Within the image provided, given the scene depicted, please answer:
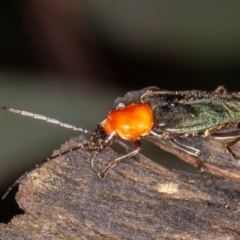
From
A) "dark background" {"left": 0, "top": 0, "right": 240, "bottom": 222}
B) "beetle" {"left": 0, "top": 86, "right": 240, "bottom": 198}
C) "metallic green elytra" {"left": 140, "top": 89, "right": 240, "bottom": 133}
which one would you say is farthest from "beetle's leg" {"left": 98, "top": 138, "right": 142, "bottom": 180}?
"dark background" {"left": 0, "top": 0, "right": 240, "bottom": 222}

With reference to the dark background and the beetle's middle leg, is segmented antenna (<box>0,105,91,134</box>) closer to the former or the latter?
the dark background

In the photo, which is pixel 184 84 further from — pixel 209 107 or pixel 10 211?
pixel 10 211

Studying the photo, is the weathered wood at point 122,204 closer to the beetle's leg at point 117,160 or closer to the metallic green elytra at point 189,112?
the beetle's leg at point 117,160

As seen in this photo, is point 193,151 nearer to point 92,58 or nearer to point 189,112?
point 189,112

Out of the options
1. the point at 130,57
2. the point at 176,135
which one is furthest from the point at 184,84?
the point at 176,135

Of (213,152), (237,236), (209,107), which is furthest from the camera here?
(209,107)

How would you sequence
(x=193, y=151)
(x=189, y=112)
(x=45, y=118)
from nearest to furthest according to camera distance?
1. (x=193, y=151)
2. (x=45, y=118)
3. (x=189, y=112)

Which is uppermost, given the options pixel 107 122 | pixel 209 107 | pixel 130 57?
pixel 130 57

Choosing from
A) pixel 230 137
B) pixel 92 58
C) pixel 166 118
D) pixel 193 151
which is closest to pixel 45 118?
pixel 166 118
